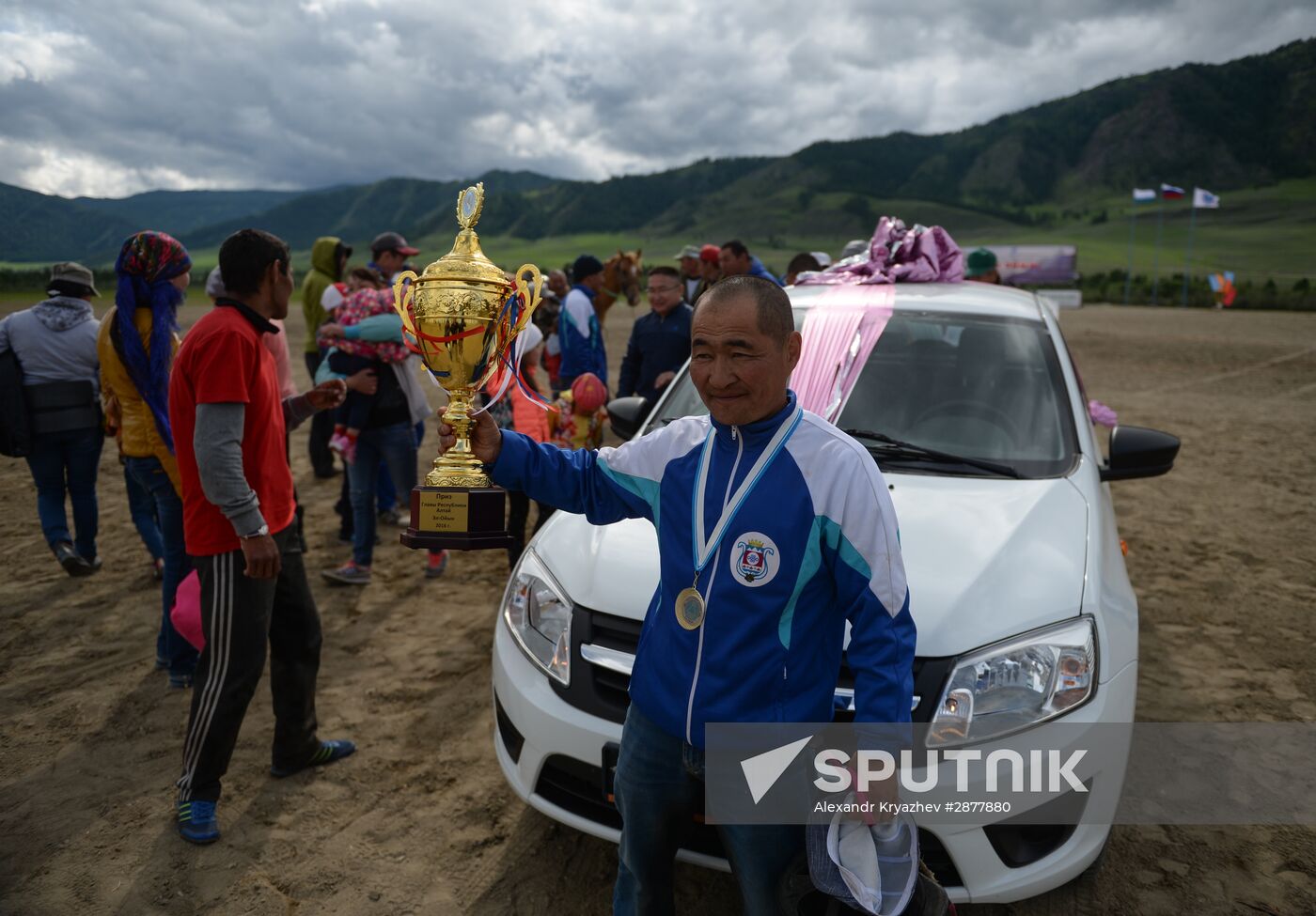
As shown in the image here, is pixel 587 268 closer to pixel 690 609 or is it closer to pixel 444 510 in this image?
pixel 444 510

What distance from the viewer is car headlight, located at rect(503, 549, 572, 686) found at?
92.2 inches

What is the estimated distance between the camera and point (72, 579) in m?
5.06

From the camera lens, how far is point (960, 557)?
2268 millimetres

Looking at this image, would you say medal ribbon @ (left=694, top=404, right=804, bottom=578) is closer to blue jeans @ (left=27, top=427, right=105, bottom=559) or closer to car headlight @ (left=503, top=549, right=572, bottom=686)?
car headlight @ (left=503, top=549, right=572, bottom=686)

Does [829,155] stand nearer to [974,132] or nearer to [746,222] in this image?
[974,132]

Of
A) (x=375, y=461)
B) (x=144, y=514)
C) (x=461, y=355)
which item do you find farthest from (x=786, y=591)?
(x=144, y=514)

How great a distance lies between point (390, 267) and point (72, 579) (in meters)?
2.89

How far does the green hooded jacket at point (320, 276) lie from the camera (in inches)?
245

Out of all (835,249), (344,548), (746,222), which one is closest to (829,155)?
(746,222)

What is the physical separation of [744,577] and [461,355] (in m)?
0.97

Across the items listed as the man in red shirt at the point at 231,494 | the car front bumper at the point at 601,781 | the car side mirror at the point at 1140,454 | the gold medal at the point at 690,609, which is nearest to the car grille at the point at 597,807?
the car front bumper at the point at 601,781

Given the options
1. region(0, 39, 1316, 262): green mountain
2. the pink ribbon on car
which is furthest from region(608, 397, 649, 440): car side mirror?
region(0, 39, 1316, 262): green mountain

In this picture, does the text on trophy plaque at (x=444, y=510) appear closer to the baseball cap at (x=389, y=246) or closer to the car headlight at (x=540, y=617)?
the car headlight at (x=540, y=617)

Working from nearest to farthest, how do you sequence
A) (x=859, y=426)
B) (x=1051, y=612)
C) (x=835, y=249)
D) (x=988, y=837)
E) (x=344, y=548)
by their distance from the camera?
(x=988, y=837) → (x=1051, y=612) → (x=859, y=426) → (x=344, y=548) → (x=835, y=249)
